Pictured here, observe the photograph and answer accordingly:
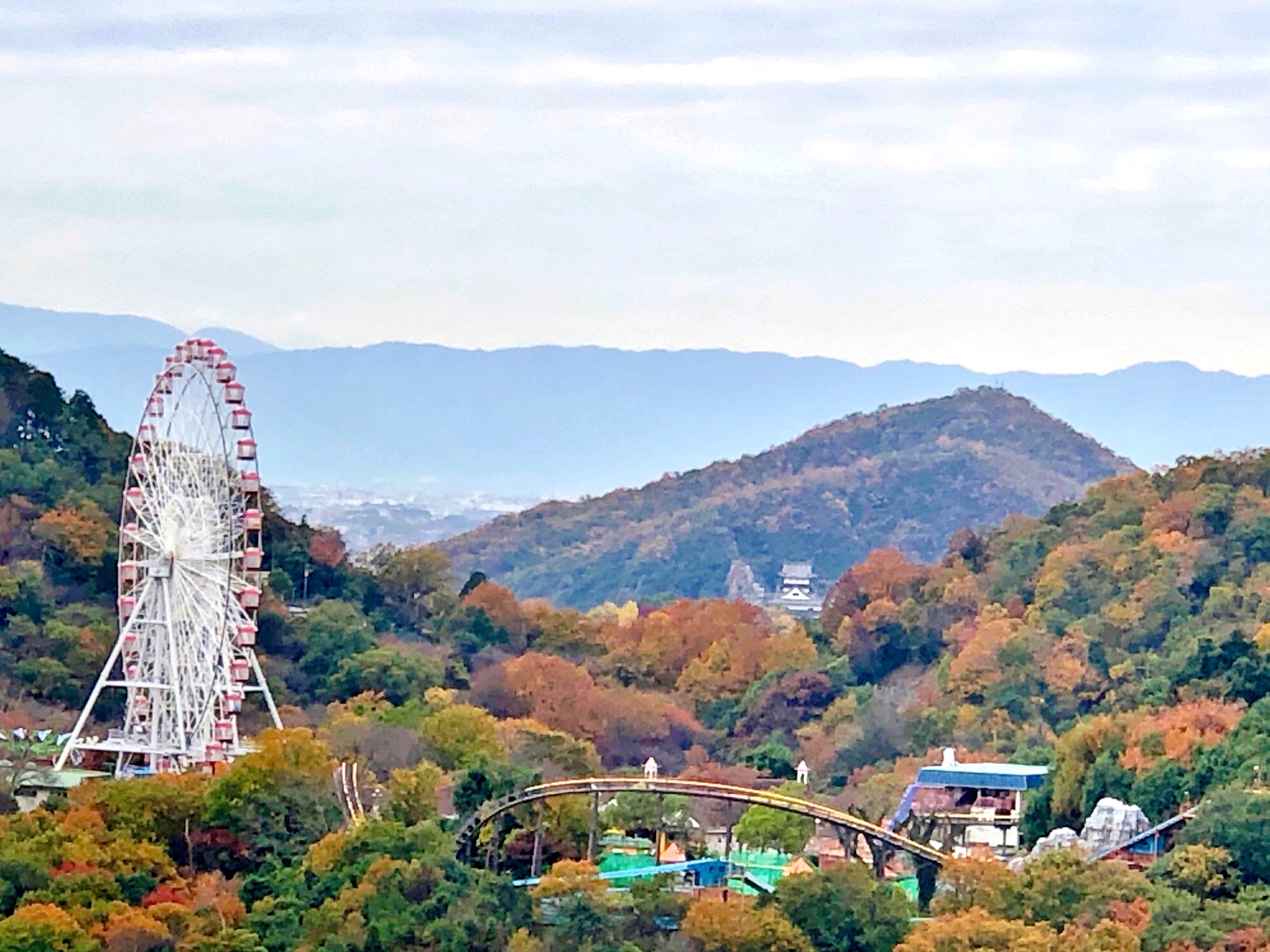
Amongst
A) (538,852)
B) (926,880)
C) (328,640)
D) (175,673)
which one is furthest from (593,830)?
(328,640)

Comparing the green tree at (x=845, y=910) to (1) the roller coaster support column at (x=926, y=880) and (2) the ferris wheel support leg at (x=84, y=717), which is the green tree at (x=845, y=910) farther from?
(2) the ferris wheel support leg at (x=84, y=717)

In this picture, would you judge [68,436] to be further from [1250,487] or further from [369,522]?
[369,522]

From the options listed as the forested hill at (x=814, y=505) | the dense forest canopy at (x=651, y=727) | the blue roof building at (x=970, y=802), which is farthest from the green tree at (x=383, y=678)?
the forested hill at (x=814, y=505)

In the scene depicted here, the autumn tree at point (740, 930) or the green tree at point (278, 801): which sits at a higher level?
the green tree at point (278, 801)

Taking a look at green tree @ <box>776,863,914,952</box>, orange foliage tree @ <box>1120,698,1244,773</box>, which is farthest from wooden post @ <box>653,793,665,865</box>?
orange foliage tree @ <box>1120,698,1244,773</box>

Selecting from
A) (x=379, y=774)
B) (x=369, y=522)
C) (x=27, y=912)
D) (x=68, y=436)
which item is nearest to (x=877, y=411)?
(x=369, y=522)

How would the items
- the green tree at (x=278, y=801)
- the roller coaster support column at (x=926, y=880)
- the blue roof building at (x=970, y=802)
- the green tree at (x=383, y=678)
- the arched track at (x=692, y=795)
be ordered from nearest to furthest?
the roller coaster support column at (x=926, y=880) < the arched track at (x=692, y=795) < the green tree at (x=278, y=801) < the blue roof building at (x=970, y=802) < the green tree at (x=383, y=678)

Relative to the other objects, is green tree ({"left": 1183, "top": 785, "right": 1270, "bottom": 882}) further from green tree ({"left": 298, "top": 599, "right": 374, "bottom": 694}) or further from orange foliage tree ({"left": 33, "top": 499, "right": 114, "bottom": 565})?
orange foliage tree ({"left": 33, "top": 499, "right": 114, "bottom": 565})
